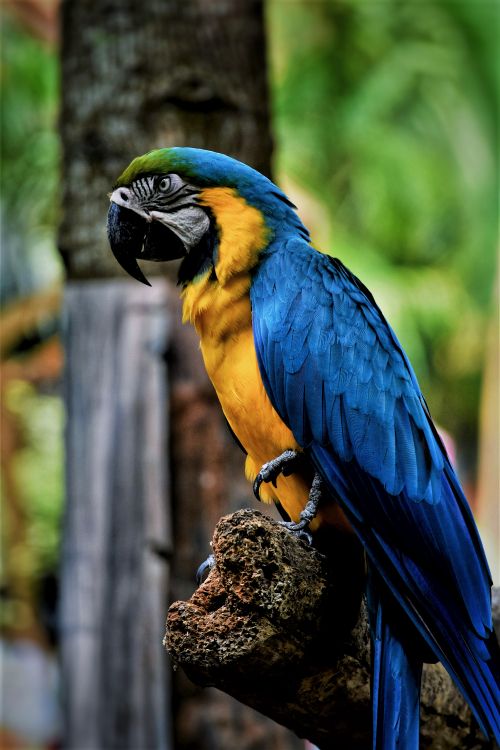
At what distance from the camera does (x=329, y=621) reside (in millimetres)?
1121

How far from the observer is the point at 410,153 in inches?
257

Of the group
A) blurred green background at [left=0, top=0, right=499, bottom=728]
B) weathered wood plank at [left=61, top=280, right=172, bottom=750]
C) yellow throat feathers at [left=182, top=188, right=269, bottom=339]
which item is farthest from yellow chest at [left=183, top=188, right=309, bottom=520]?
blurred green background at [left=0, top=0, right=499, bottom=728]

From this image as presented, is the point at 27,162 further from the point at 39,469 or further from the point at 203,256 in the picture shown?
the point at 203,256

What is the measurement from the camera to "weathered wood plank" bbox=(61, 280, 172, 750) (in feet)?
6.70

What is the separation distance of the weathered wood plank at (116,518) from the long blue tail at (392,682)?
3.17 ft

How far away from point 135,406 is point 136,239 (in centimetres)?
84

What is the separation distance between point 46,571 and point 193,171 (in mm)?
3785

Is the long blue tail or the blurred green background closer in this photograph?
the long blue tail

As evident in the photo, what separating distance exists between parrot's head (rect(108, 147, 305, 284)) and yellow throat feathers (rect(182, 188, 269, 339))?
11 mm

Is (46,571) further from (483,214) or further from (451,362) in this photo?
(483,214)

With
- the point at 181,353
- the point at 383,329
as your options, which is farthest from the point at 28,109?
the point at 383,329

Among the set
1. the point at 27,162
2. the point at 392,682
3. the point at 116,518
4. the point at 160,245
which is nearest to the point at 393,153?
the point at 27,162

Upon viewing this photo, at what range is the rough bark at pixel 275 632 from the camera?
1.04 m

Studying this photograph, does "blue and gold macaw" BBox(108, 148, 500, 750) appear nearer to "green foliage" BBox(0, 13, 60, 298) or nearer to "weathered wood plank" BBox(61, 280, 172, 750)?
"weathered wood plank" BBox(61, 280, 172, 750)
